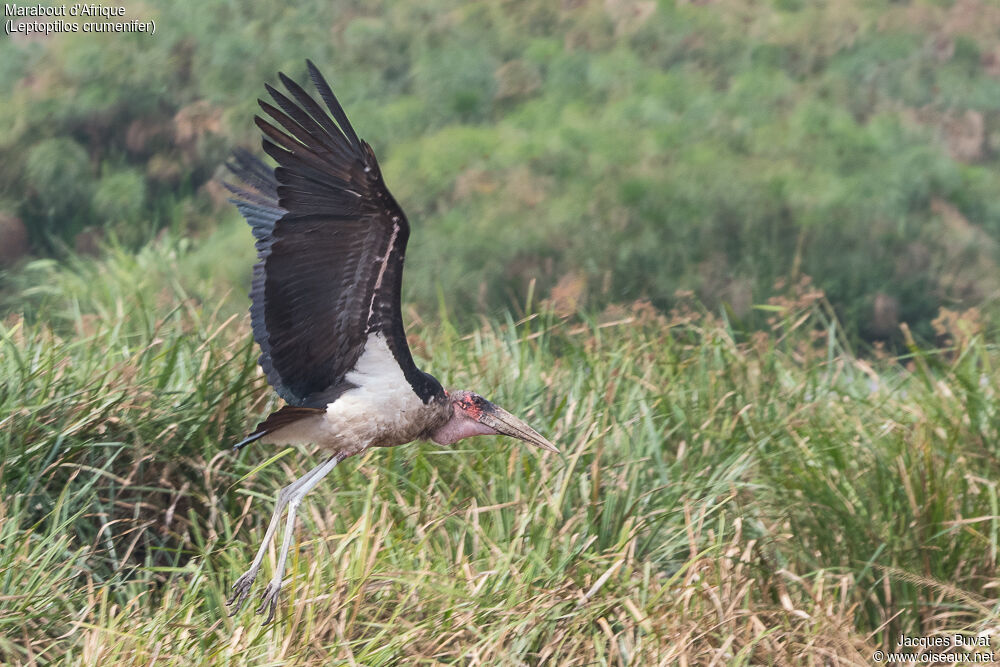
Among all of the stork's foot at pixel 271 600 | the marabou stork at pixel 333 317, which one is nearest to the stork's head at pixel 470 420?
the marabou stork at pixel 333 317

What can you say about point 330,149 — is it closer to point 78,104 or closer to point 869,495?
point 869,495

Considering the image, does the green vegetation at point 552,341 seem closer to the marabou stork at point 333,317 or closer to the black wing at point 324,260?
the marabou stork at point 333,317

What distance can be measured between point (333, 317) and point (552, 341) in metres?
2.51

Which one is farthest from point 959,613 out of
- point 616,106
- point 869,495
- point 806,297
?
point 616,106

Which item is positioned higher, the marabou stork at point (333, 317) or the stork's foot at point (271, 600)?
the marabou stork at point (333, 317)

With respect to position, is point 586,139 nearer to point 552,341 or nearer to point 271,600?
point 552,341

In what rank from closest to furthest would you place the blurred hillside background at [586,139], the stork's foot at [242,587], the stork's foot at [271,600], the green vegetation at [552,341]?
the stork's foot at [271,600], the stork's foot at [242,587], the green vegetation at [552,341], the blurred hillside background at [586,139]

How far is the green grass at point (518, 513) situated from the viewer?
3627 millimetres

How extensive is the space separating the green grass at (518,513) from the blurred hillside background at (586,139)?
3714 millimetres

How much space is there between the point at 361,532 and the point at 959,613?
2.13 metres

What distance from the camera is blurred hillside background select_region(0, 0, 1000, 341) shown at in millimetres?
9602

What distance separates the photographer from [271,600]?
3473 mm

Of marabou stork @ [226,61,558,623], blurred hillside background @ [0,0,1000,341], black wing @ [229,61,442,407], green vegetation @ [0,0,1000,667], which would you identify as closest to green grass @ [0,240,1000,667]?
green vegetation @ [0,0,1000,667]

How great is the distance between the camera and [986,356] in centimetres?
528
